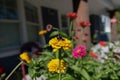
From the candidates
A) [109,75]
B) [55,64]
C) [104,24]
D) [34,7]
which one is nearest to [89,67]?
[109,75]

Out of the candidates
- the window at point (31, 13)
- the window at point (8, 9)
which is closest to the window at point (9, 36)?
the window at point (8, 9)

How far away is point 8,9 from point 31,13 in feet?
5.86

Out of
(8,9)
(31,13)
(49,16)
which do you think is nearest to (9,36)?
(8,9)

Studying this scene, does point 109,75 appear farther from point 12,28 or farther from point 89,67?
point 12,28

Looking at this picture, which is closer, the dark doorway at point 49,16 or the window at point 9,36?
the window at point 9,36

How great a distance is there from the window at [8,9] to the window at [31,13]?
3.00ft

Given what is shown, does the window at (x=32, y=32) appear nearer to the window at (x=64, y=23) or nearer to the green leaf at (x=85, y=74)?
the window at (x=64, y=23)

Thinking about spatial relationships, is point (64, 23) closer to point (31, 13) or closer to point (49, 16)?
point (49, 16)

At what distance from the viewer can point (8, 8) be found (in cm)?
757

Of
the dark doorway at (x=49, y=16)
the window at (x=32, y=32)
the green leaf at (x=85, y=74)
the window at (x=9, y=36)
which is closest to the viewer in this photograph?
the green leaf at (x=85, y=74)

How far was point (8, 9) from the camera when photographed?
24.8ft

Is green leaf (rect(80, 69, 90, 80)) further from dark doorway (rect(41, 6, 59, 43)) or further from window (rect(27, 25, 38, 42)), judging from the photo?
dark doorway (rect(41, 6, 59, 43))

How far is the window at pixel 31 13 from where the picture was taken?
8805 millimetres

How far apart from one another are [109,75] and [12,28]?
15.9 feet
